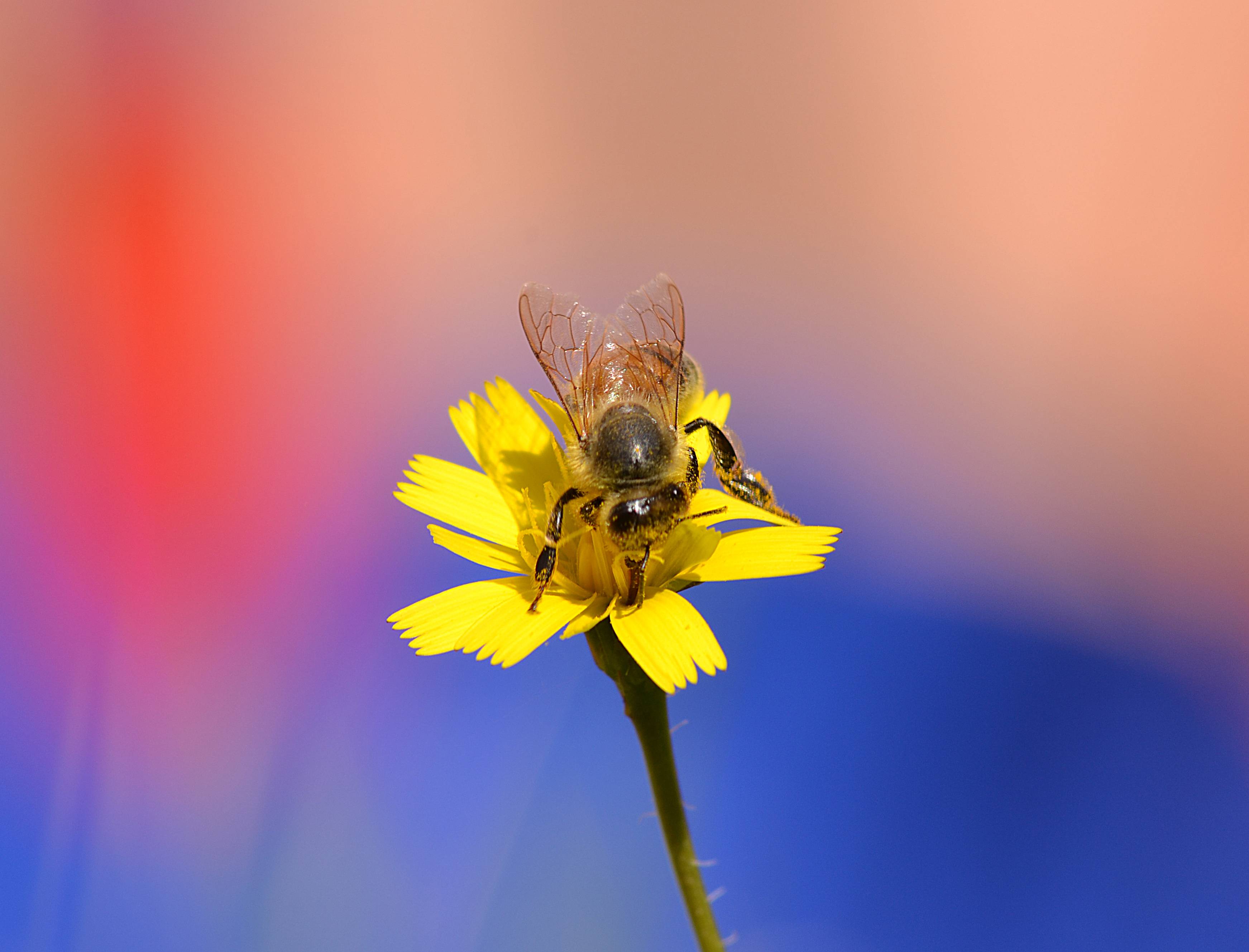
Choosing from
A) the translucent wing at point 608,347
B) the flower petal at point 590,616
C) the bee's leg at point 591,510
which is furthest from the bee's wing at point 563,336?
the flower petal at point 590,616

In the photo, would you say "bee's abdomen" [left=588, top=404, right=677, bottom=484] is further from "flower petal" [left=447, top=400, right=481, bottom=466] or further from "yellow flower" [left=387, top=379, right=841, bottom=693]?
"flower petal" [left=447, top=400, right=481, bottom=466]

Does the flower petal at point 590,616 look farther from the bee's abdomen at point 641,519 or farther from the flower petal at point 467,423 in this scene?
the flower petal at point 467,423

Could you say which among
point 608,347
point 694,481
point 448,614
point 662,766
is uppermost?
point 608,347

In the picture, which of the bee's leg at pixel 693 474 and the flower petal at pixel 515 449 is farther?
the flower petal at pixel 515 449

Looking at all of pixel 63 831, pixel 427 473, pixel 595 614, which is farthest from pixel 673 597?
pixel 63 831

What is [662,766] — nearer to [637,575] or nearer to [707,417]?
[637,575]

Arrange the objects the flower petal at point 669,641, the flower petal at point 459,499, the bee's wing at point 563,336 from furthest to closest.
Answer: the bee's wing at point 563,336 → the flower petal at point 459,499 → the flower petal at point 669,641

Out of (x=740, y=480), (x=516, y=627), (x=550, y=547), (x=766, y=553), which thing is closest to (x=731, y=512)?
(x=740, y=480)
